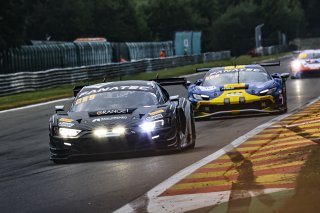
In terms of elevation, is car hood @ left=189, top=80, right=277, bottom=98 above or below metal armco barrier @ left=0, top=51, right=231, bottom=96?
above

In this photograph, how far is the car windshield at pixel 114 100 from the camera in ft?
40.2

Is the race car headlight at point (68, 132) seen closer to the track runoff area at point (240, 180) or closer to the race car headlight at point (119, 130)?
the race car headlight at point (119, 130)

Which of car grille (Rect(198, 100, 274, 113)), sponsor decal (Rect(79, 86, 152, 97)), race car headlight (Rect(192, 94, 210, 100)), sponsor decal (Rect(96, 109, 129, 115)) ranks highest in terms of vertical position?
sponsor decal (Rect(79, 86, 152, 97))

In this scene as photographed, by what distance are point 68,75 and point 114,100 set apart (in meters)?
27.5

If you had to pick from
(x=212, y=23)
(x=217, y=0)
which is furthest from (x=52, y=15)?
(x=217, y=0)

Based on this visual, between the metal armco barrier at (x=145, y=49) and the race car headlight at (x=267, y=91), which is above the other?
the race car headlight at (x=267, y=91)

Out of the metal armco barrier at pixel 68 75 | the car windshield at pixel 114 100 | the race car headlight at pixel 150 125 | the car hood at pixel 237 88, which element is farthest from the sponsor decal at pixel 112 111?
the metal armco barrier at pixel 68 75

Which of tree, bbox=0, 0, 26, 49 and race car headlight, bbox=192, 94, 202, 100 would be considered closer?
race car headlight, bbox=192, 94, 202, 100

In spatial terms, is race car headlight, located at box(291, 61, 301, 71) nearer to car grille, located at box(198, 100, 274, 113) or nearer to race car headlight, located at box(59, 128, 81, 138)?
car grille, located at box(198, 100, 274, 113)

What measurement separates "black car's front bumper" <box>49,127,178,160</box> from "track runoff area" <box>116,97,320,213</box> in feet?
2.55

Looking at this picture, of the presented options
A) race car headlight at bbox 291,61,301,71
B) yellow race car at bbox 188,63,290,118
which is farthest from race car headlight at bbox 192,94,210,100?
race car headlight at bbox 291,61,301,71

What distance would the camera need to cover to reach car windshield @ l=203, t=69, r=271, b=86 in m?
18.9

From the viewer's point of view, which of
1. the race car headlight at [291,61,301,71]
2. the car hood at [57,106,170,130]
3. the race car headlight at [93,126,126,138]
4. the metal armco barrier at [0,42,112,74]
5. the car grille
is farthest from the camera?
the metal armco barrier at [0,42,112,74]

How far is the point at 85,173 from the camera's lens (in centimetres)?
1036
